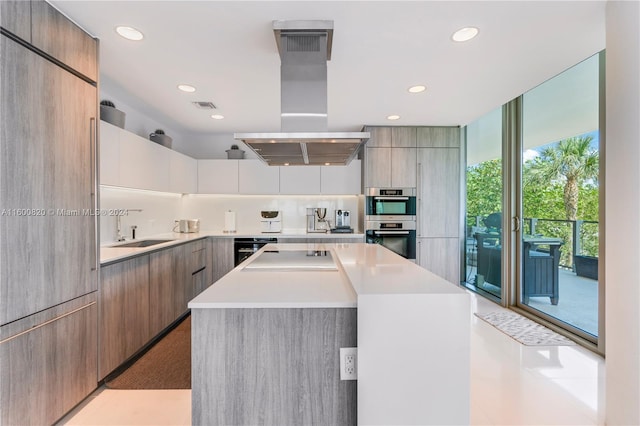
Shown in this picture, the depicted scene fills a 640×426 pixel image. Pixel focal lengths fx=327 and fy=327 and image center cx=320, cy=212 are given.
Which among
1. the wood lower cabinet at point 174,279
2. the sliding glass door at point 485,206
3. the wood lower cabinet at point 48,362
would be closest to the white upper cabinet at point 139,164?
the wood lower cabinet at point 174,279

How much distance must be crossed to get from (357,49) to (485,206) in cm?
308

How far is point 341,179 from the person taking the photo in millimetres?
4766

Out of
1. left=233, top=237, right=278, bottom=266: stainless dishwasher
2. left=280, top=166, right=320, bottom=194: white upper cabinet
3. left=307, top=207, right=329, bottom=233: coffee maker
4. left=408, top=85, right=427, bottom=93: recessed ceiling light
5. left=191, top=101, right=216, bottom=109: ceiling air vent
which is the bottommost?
left=233, top=237, right=278, bottom=266: stainless dishwasher

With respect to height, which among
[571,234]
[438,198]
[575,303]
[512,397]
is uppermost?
[438,198]

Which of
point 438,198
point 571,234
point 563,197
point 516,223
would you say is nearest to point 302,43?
point 563,197

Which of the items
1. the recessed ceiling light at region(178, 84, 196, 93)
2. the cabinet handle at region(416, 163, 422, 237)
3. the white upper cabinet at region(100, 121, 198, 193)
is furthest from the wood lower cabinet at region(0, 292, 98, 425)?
the cabinet handle at region(416, 163, 422, 237)

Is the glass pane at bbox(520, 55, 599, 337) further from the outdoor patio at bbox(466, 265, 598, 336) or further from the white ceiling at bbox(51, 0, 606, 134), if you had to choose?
the white ceiling at bbox(51, 0, 606, 134)

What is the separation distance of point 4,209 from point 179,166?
8.99 ft

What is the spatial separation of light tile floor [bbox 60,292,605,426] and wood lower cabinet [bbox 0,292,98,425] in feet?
0.63

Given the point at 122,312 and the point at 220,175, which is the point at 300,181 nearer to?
the point at 220,175

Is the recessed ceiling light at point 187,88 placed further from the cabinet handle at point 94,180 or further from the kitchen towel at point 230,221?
the kitchen towel at point 230,221

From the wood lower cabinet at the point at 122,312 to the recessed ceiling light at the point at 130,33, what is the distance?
5.10 ft

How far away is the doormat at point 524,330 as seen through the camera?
299 centimetres

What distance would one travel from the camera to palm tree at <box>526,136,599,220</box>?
292cm
